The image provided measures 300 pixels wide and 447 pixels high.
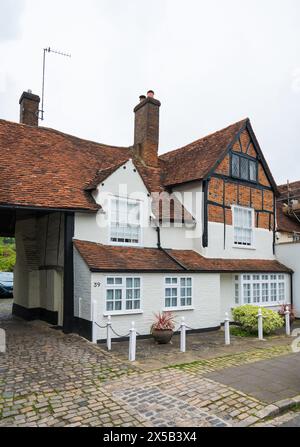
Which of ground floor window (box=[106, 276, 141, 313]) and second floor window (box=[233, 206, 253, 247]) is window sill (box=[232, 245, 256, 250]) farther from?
ground floor window (box=[106, 276, 141, 313])

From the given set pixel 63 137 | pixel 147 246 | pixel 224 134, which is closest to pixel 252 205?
pixel 224 134

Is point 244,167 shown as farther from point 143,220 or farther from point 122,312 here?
point 122,312

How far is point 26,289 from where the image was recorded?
16.3 meters

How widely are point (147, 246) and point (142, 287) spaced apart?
2.61 meters

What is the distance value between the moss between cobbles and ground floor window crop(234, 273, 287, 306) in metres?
4.91

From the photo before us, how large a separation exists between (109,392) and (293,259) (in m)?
14.6

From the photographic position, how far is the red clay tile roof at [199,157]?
1692cm

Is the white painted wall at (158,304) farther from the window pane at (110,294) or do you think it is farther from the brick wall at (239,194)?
the brick wall at (239,194)

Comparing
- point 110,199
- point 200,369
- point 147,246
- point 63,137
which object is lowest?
point 200,369

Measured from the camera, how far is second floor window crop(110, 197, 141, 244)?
1435cm

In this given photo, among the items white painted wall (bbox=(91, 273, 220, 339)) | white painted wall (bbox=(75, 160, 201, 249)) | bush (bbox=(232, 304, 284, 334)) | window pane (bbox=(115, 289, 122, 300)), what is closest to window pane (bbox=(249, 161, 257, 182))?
white painted wall (bbox=(75, 160, 201, 249))

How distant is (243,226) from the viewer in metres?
18.1

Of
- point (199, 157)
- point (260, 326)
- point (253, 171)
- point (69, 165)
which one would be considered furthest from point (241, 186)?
point (69, 165)

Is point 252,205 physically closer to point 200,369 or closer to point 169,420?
point 200,369
